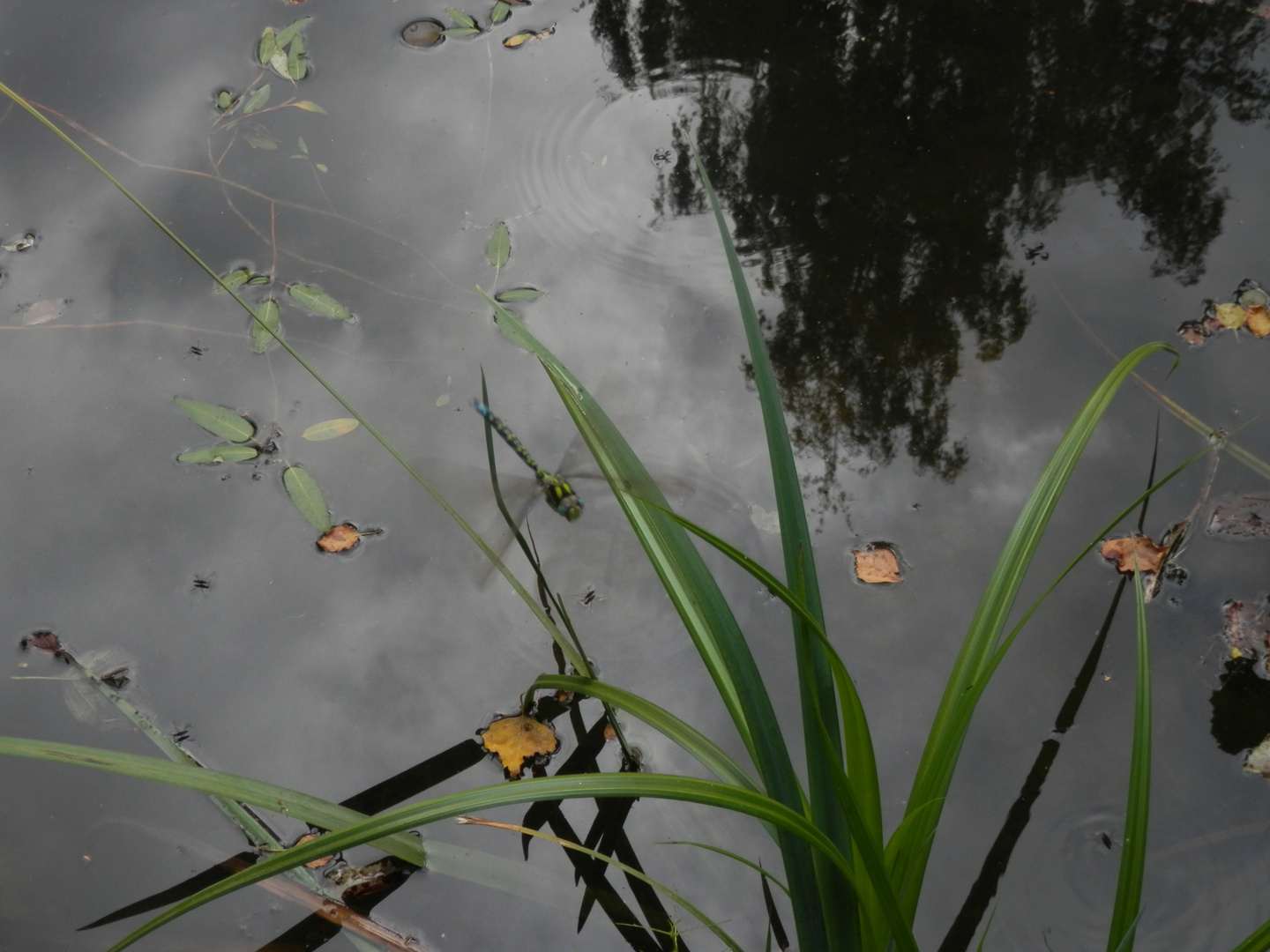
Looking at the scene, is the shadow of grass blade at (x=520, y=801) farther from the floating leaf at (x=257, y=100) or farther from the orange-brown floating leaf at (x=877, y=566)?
the floating leaf at (x=257, y=100)

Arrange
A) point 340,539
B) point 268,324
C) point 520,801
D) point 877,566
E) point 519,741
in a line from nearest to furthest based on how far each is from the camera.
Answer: point 520,801
point 519,741
point 877,566
point 340,539
point 268,324

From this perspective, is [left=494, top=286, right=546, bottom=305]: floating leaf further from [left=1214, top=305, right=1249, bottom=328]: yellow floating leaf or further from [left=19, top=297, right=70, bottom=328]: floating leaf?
[left=1214, top=305, right=1249, bottom=328]: yellow floating leaf

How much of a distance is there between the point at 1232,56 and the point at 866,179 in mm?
1076

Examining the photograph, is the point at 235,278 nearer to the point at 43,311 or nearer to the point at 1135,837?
the point at 43,311

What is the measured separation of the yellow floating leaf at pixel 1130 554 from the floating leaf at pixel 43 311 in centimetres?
243

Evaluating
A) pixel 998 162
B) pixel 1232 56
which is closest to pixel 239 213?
pixel 998 162

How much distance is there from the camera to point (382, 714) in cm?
172

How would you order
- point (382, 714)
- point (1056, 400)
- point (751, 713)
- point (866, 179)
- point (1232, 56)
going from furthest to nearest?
point (1232, 56) → point (866, 179) → point (1056, 400) → point (382, 714) → point (751, 713)

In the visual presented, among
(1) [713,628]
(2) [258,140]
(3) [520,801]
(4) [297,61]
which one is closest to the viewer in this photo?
(3) [520,801]

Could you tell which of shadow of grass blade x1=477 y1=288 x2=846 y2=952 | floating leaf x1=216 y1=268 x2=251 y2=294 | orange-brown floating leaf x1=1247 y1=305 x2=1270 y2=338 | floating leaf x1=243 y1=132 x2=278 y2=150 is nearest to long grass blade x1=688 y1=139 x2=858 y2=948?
shadow of grass blade x1=477 y1=288 x2=846 y2=952

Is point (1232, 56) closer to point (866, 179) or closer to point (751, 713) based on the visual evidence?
point (866, 179)

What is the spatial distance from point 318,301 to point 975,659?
1718mm

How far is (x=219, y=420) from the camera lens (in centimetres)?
207

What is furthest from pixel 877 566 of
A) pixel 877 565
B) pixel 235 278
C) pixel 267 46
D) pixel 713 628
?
pixel 267 46
